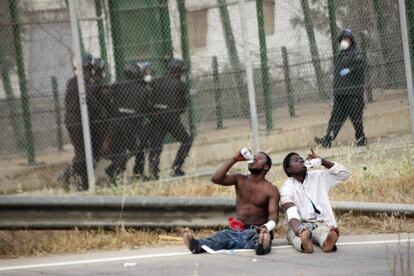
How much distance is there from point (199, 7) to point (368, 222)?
13.0ft

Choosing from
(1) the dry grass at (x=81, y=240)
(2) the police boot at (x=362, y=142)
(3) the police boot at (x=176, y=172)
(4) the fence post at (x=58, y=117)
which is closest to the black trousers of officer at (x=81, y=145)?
(4) the fence post at (x=58, y=117)

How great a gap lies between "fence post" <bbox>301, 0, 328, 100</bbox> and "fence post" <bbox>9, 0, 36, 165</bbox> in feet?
11.2

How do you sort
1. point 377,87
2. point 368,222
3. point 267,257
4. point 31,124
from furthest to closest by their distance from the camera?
point 377,87
point 31,124
point 368,222
point 267,257

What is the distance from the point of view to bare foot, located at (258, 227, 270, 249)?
9.42 m

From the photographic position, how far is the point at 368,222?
10828mm

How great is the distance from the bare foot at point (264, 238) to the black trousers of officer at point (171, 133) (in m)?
3.75

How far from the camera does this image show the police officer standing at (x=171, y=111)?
13273 mm

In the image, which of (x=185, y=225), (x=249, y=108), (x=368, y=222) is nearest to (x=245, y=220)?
(x=185, y=225)

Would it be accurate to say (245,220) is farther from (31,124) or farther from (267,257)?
(31,124)

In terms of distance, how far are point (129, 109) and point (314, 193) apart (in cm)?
379

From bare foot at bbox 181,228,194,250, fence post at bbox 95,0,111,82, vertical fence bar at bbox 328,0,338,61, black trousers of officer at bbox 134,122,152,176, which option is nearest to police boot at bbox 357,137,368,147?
vertical fence bar at bbox 328,0,338,61

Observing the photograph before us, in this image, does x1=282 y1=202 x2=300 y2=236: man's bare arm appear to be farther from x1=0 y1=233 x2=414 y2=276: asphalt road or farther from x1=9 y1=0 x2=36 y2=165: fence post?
x1=9 y1=0 x2=36 y2=165: fence post

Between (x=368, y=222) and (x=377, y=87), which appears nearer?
(x=368, y=222)

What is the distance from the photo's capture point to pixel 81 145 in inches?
506
